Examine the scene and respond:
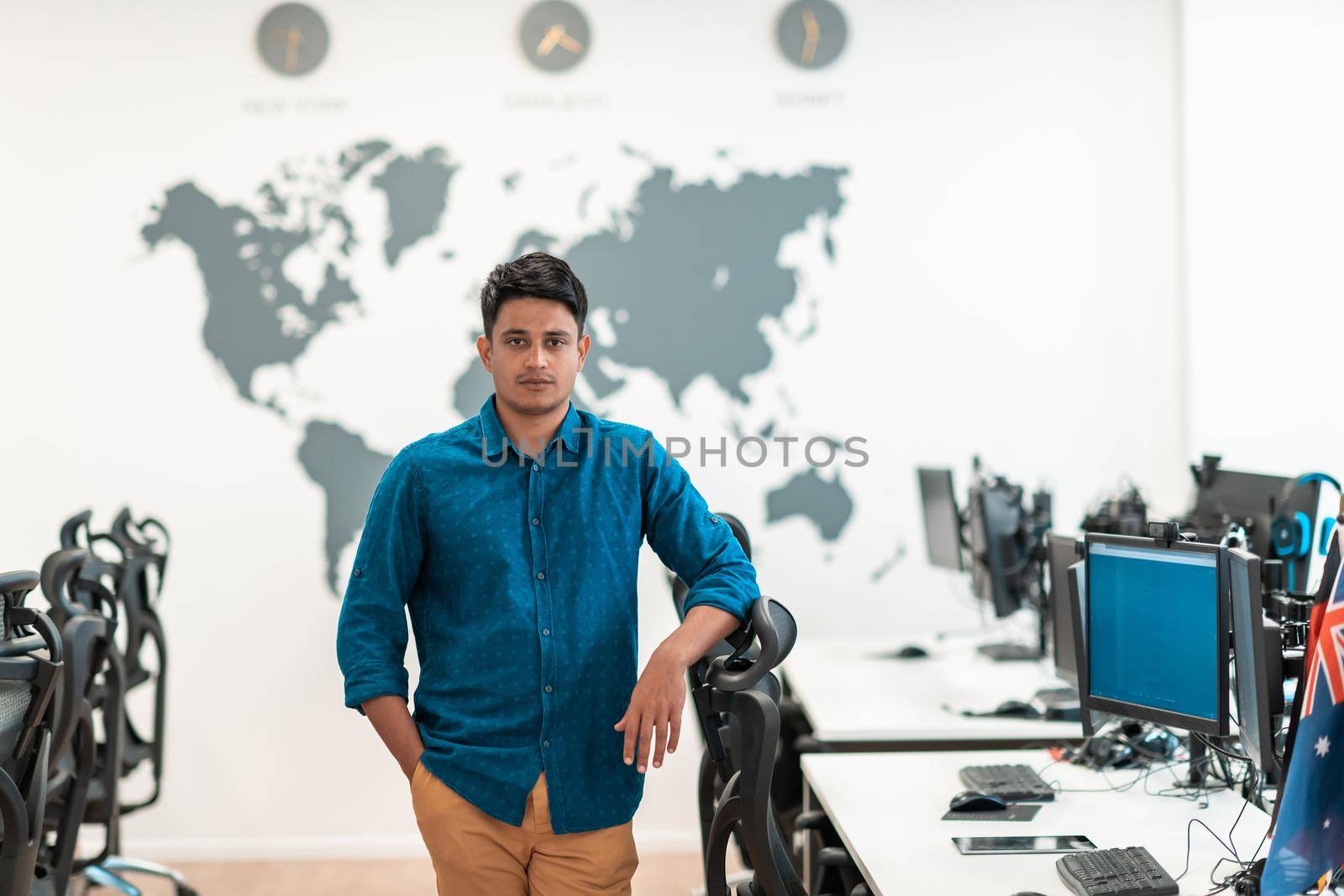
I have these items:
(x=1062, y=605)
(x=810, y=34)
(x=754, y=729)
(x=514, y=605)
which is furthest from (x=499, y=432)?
(x=810, y=34)

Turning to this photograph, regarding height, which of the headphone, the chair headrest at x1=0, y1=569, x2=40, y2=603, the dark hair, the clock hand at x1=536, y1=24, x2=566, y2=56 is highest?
the clock hand at x1=536, y1=24, x2=566, y2=56

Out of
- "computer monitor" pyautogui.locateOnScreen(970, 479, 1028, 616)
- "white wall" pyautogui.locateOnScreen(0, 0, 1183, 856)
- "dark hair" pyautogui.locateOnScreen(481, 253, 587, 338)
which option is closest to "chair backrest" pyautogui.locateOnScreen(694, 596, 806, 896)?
"dark hair" pyautogui.locateOnScreen(481, 253, 587, 338)

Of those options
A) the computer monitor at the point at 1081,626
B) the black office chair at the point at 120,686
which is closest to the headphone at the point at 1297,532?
the computer monitor at the point at 1081,626

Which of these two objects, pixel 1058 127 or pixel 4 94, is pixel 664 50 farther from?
pixel 4 94

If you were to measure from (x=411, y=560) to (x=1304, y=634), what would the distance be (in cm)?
153

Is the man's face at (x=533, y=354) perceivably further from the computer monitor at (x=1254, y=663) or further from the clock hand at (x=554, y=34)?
the clock hand at (x=554, y=34)

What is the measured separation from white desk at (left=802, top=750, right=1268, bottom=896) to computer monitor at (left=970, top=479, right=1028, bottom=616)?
1007 mm

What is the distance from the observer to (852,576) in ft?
14.4

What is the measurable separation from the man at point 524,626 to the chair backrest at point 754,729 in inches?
2.0

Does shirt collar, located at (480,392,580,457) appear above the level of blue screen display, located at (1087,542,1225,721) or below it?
above

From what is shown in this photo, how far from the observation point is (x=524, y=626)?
5.74 feet

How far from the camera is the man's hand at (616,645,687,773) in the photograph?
1.69 meters

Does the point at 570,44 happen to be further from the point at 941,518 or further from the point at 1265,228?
the point at 1265,228

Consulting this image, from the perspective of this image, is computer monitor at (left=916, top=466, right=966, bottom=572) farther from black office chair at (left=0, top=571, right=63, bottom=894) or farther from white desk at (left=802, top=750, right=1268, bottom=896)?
black office chair at (left=0, top=571, right=63, bottom=894)
